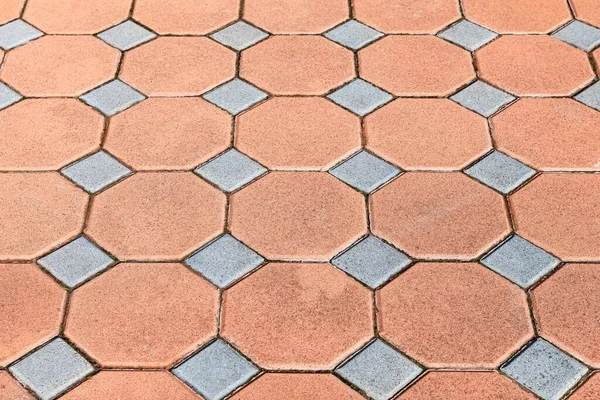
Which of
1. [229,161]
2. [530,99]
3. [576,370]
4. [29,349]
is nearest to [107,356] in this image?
[29,349]

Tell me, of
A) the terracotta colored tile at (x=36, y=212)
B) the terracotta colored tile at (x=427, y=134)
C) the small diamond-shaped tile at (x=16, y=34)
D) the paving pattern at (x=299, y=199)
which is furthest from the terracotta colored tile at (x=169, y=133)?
the small diamond-shaped tile at (x=16, y=34)

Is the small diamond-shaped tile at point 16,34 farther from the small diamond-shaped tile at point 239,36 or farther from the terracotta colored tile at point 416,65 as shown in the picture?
the terracotta colored tile at point 416,65

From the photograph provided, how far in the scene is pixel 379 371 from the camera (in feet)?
6.51

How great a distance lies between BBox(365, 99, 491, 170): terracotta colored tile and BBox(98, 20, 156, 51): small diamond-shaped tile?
889 mm

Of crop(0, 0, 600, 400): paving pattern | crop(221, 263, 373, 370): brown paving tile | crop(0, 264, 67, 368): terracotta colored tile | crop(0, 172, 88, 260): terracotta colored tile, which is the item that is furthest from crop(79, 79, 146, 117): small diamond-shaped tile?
crop(221, 263, 373, 370): brown paving tile

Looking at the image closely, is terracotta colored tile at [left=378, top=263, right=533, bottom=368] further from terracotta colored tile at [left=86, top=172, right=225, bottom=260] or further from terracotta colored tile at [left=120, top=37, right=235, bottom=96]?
terracotta colored tile at [left=120, top=37, right=235, bottom=96]

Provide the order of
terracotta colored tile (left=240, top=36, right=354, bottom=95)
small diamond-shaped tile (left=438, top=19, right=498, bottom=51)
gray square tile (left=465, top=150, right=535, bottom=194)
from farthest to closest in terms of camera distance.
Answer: small diamond-shaped tile (left=438, top=19, right=498, bottom=51), terracotta colored tile (left=240, top=36, right=354, bottom=95), gray square tile (left=465, top=150, right=535, bottom=194)

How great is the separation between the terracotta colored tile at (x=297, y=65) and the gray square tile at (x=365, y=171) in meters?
0.36

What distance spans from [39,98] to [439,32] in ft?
4.55

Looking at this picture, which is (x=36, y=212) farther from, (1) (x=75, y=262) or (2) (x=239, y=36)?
(2) (x=239, y=36)

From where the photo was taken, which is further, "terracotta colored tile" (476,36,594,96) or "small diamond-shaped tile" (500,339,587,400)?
"terracotta colored tile" (476,36,594,96)

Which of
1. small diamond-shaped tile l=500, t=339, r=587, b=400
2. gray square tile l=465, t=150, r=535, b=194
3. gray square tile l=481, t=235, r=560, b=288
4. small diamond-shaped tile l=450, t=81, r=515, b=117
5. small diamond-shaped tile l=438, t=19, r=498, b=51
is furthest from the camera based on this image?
small diamond-shaped tile l=438, t=19, r=498, b=51

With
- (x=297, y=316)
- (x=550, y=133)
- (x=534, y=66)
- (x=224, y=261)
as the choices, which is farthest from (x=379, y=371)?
(x=534, y=66)

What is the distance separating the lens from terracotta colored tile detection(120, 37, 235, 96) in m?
2.79
